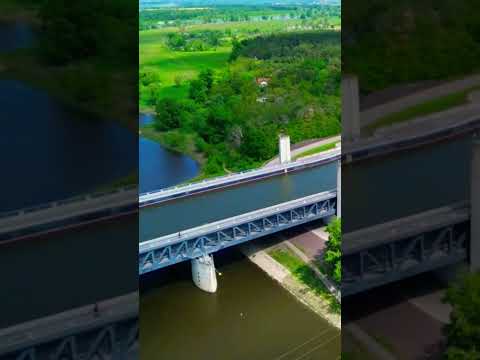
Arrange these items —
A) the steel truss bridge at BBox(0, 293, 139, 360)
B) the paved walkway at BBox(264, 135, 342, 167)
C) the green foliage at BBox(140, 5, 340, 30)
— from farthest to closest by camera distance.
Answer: the green foliage at BBox(140, 5, 340, 30) < the paved walkway at BBox(264, 135, 342, 167) < the steel truss bridge at BBox(0, 293, 139, 360)

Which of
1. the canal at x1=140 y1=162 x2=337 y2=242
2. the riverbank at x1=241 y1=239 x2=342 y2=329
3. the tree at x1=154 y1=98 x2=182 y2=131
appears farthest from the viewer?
the tree at x1=154 y1=98 x2=182 y2=131

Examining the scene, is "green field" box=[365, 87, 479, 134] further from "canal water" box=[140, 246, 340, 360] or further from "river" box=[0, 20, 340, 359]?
"canal water" box=[140, 246, 340, 360]

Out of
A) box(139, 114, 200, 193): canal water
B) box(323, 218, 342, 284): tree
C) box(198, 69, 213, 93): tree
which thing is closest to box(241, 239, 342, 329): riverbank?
box(323, 218, 342, 284): tree

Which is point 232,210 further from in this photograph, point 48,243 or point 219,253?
point 48,243

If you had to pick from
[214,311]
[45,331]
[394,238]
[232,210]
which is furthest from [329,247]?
[45,331]

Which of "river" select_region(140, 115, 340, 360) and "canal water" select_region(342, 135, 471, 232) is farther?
"river" select_region(140, 115, 340, 360)

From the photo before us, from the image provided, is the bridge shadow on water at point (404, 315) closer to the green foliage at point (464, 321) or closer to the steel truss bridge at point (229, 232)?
the green foliage at point (464, 321)
